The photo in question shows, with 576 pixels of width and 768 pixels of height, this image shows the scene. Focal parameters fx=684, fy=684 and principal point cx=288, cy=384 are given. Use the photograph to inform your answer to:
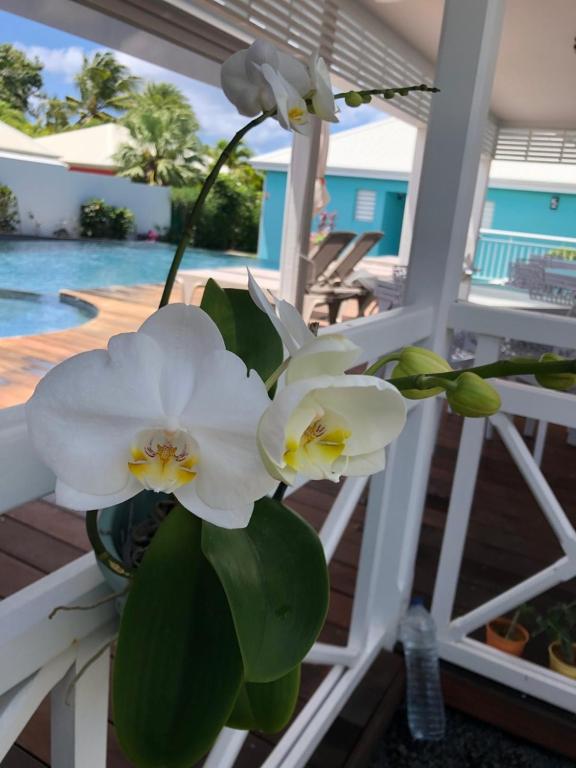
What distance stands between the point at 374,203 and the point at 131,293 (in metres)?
8.57

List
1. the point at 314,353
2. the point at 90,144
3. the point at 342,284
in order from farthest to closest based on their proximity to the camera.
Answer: the point at 342,284 → the point at 90,144 → the point at 314,353

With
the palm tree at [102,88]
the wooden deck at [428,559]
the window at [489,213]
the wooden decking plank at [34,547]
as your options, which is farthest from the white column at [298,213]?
the window at [489,213]

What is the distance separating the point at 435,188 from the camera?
1.28 m

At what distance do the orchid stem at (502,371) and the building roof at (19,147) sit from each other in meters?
1.41

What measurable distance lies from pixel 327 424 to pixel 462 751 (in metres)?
1.53

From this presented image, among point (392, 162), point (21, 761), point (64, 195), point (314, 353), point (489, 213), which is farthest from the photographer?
point (489, 213)

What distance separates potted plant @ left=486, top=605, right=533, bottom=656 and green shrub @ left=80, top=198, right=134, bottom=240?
2805 mm

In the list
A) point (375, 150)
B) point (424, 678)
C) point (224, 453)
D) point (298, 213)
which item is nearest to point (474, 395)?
point (224, 453)

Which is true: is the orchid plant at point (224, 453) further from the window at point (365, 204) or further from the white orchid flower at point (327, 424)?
the window at point (365, 204)

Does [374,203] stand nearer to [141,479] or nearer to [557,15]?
[557,15]

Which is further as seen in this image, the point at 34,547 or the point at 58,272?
the point at 58,272

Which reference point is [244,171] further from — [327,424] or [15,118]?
[327,424]

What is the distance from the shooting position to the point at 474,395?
0.34 metres

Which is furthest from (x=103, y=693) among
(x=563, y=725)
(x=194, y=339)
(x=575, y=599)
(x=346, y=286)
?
(x=346, y=286)
